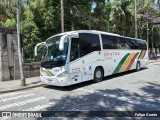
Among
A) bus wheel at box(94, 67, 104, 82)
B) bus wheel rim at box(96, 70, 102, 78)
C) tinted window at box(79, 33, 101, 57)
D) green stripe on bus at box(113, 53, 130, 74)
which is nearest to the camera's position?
tinted window at box(79, 33, 101, 57)

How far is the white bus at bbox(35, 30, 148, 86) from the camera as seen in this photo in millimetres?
10078

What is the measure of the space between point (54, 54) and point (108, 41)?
4103mm

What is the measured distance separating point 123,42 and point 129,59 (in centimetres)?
144

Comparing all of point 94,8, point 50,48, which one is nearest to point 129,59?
point 50,48

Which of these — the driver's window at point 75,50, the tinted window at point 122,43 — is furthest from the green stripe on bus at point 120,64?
the driver's window at point 75,50

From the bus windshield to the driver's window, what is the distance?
0.37 m

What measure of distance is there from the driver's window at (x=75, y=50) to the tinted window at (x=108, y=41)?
2513 millimetres

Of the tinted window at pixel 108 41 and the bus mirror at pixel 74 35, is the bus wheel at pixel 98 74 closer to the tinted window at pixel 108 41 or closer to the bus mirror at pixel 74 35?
the tinted window at pixel 108 41

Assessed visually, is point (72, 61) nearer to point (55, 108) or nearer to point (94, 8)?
point (55, 108)

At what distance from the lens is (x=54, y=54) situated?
10.5 m

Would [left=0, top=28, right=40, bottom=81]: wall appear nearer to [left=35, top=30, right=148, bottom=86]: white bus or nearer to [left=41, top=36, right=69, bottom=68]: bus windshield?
[left=35, top=30, right=148, bottom=86]: white bus

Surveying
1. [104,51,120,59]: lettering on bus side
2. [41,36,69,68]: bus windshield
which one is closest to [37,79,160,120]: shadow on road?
[41,36,69,68]: bus windshield

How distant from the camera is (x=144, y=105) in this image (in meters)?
7.27

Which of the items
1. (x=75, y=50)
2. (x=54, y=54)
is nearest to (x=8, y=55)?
(x=54, y=54)
